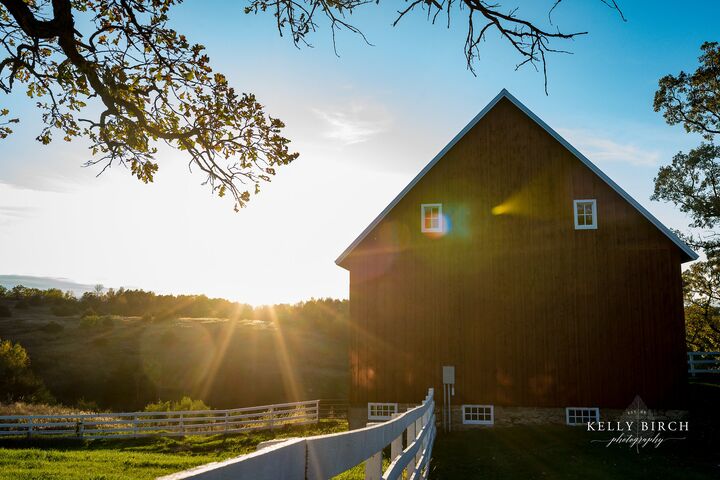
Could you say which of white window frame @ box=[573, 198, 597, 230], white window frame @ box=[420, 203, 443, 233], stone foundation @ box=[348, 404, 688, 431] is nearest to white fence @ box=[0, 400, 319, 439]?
stone foundation @ box=[348, 404, 688, 431]

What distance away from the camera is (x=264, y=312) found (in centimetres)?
8206

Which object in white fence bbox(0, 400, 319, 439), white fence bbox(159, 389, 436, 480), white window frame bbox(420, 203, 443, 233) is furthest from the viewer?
→ white fence bbox(0, 400, 319, 439)

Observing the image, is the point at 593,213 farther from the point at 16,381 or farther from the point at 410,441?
the point at 16,381

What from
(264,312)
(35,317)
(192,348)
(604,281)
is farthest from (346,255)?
(264,312)

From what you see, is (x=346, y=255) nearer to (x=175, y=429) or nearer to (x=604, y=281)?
(x=604, y=281)

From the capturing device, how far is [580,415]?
59.7ft

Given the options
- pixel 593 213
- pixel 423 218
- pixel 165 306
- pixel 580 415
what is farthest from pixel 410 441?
Result: pixel 165 306

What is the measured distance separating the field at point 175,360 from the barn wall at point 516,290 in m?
26.4

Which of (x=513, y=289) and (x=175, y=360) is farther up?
(x=513, y=289)

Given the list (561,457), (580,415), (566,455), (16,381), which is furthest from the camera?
(16,381)

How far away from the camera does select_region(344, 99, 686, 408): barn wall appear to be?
1812 cm

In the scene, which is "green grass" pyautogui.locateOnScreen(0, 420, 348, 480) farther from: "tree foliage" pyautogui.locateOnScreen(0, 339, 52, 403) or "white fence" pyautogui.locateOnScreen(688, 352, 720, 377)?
"tree foliage" pyautogui.locateOnScreen(0, 339, 52, 403)

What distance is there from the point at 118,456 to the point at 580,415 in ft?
47.4

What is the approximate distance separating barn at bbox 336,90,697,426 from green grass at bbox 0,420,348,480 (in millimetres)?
5480
